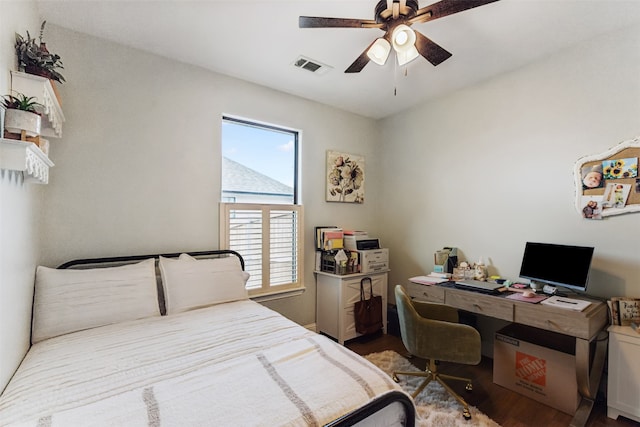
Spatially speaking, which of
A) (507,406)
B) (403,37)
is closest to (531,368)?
(507,406)

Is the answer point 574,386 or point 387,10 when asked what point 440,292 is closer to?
point 574,386

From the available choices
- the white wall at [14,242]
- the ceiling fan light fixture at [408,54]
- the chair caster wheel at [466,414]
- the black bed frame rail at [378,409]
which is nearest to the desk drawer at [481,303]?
the chair caster wheel at [466,414]

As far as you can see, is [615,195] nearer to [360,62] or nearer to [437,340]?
[437,340]

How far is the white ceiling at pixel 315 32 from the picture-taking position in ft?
6.23

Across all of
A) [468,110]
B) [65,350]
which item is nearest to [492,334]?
[468,110]

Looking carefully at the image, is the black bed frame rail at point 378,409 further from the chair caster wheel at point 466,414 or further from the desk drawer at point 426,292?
the desk drawer at point 426,292

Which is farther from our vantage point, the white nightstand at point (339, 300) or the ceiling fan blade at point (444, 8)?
the white nightstand at point (339, 300)

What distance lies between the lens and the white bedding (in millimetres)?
1028

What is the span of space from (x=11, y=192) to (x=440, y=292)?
296 centimetres

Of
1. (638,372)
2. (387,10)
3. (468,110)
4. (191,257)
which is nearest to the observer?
(387,10)

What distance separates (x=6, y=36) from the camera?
1365mm

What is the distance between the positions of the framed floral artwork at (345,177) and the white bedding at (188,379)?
2.08 m

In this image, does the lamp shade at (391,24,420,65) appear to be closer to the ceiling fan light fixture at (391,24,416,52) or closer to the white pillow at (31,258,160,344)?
the ceiling fan light fixture at (391,24,416,52)

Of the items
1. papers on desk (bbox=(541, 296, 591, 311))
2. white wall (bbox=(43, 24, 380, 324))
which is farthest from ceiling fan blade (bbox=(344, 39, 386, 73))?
papers on desk (bbox=(541, 296, 591, 311))
